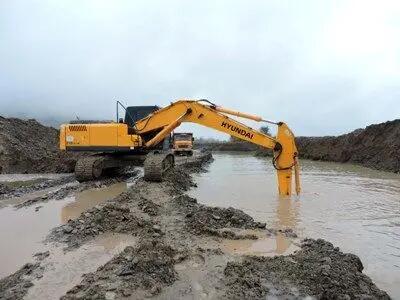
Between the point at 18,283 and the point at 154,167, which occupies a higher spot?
the point at 154,167

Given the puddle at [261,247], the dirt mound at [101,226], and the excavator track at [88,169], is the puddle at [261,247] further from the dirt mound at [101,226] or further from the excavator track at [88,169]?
the excavator track at [88,169]

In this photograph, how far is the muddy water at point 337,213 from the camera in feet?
25.2

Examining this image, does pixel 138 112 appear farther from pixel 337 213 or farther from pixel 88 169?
pixel 337 213

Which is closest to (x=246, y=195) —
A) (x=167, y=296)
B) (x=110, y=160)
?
(x=110, y=160)

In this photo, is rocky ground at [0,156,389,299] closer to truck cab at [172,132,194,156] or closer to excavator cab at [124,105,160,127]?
excavator cab at [124,105,160,127]

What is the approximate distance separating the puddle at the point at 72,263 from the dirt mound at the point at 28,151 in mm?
14645

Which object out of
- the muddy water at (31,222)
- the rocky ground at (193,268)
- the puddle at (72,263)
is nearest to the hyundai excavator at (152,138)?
the muddy water at (31,222)

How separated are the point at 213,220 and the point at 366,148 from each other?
30.2 m

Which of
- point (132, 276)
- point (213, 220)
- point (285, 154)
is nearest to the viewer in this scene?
point (132, 276)

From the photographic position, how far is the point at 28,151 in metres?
24.2

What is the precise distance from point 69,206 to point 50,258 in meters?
4.59

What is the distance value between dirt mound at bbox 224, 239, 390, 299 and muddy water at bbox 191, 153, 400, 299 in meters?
0.67

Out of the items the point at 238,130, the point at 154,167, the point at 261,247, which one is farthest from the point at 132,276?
the point at 154,167

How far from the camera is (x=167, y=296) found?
5137mm
